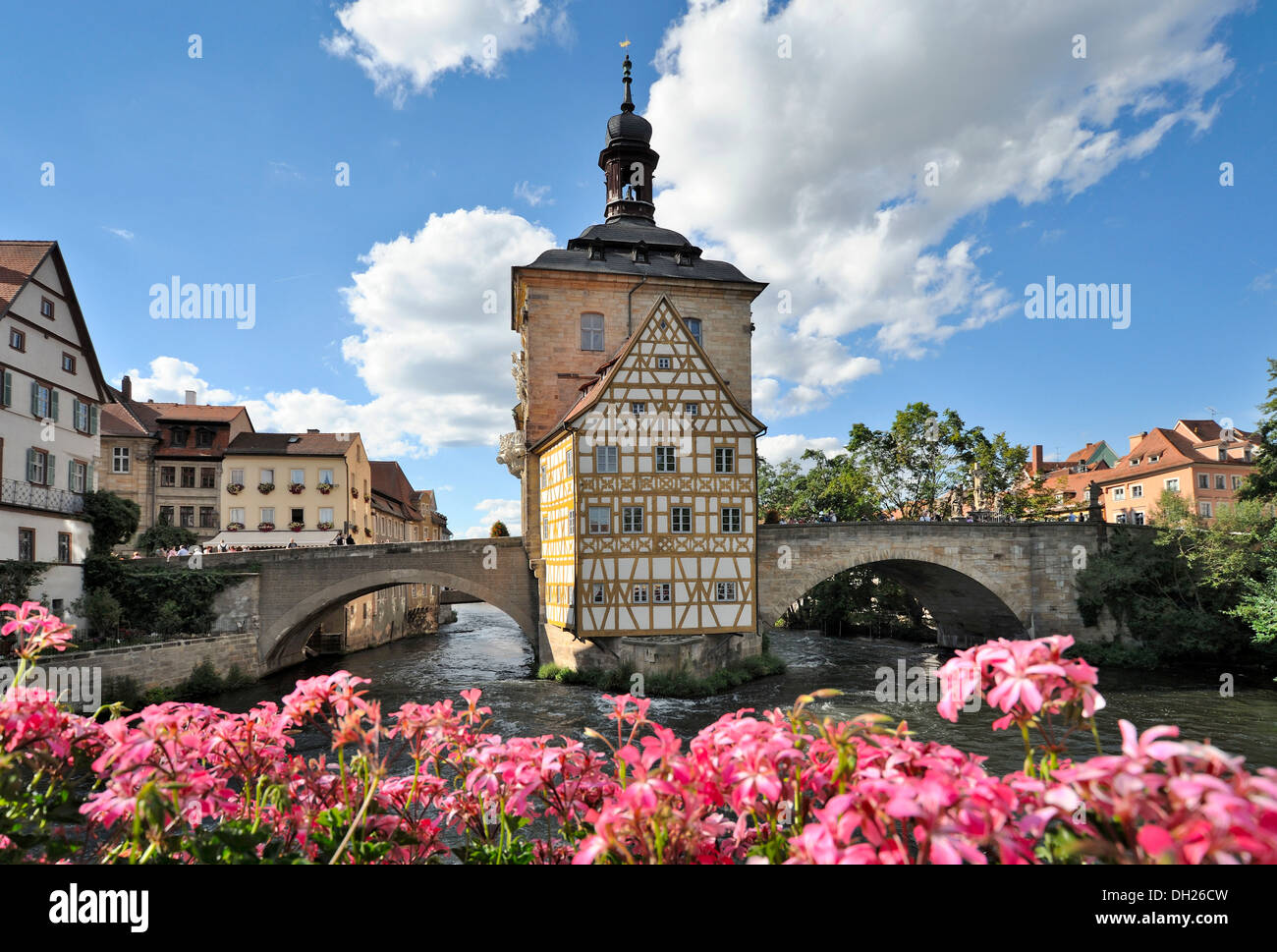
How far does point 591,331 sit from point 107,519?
1762cm

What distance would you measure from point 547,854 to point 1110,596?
32.0 m

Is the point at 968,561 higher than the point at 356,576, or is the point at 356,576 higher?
the point at 968,561

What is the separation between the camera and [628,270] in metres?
27.4

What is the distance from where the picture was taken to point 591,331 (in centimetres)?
2703

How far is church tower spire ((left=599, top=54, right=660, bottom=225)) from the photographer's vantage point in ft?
102

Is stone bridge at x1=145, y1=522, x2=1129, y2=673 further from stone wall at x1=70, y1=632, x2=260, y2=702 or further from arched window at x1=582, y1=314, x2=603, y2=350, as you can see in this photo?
arched window at x1=582, y1=314, x2=603, y2=350

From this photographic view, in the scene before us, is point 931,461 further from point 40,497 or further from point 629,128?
→ point 40,497

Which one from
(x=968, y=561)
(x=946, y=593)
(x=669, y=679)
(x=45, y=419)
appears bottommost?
(x=669, y=679)

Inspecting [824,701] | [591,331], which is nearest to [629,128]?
[591,331]

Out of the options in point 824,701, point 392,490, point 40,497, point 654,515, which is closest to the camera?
point 824,701

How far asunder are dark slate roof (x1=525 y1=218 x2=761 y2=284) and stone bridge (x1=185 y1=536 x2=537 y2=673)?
11.1 metres

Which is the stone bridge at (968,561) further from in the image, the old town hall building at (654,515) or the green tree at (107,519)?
the green tree at (107,519)

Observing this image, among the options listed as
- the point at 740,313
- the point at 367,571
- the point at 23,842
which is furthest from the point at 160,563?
the point at 23,842
